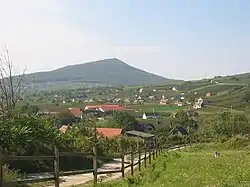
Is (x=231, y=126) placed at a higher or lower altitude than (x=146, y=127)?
higher

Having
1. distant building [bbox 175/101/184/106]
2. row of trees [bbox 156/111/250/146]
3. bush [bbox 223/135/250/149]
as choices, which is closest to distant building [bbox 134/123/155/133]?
row of trees [bbox 156/111/250/146]

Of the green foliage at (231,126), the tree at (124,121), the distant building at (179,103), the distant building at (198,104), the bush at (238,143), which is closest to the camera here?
the bush at (238,143)

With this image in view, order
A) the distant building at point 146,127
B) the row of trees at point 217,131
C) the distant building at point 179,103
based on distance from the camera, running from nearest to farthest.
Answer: the row of trees at point 217,131 < the distant building at point 146,127 < the distant building at point 179,103

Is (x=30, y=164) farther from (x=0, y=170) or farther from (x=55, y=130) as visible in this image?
(x=0, y=170)

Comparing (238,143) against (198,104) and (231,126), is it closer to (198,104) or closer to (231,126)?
(231,126)

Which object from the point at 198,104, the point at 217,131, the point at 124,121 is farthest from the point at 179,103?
the point at 217,131

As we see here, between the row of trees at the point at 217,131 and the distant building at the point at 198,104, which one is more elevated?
the distant building at the point at 198,104

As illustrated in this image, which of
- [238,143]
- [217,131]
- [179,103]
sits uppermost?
[179,103]

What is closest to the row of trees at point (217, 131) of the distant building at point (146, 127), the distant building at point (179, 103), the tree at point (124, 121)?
the distant building at point (146, 127)

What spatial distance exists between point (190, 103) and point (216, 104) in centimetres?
1665

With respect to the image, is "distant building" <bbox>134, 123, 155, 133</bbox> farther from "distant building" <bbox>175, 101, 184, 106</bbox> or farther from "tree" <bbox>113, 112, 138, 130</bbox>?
"distant building" <bbox>175, 101, 184, 106</bbox>

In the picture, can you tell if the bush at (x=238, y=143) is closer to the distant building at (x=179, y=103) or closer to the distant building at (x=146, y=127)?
the distant building at (x=146, y=127)

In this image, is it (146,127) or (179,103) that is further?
(179,103)

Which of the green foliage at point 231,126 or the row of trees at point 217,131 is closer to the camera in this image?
the row of trees at point 217,131
